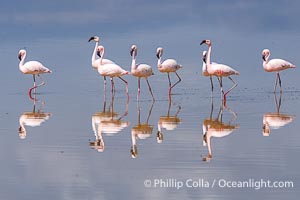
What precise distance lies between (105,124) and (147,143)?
220 cm

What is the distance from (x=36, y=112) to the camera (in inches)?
657

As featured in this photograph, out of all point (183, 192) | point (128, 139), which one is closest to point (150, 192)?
point (183, 192)

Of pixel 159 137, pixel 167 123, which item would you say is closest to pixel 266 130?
pixel 159 137

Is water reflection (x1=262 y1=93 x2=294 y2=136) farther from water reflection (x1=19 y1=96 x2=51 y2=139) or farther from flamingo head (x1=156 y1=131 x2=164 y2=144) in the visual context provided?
water reflection (x1=19 y1=96 x2=51 y2=139)

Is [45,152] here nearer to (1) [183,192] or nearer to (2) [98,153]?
(2) [98,153]

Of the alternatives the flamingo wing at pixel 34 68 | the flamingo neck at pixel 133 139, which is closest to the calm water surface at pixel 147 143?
the flamingo neck at pixel 133 139

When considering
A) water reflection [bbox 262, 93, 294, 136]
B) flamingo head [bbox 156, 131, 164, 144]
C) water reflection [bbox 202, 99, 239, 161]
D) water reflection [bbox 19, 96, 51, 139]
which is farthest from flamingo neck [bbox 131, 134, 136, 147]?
water reflection [bbox 262, 93, 294, 136]

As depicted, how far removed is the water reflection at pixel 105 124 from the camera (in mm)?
12738

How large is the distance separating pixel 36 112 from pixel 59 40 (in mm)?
35277

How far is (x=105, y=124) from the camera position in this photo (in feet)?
48.4

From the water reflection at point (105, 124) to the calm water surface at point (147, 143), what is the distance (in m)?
0.02

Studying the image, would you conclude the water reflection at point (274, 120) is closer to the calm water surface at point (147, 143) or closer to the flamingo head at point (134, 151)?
the calm water surface at point (147, 143)

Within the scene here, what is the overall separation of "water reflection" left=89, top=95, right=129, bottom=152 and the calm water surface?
0.05ft

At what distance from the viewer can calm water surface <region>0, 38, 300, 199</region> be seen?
385 inches
